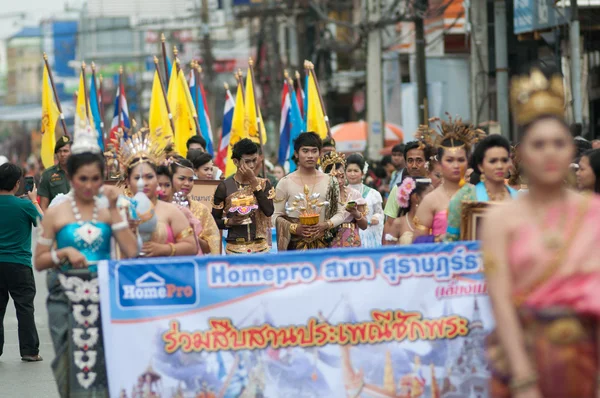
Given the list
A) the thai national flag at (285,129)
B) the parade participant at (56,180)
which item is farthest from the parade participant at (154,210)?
the thai national flag at (285,129)

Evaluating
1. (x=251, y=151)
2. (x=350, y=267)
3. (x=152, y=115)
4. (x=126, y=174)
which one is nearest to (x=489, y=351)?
(x=350, y=267)

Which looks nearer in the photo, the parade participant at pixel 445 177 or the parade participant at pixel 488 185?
the parade participant at pixel 488 185

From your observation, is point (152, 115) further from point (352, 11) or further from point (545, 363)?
point (352, 11)

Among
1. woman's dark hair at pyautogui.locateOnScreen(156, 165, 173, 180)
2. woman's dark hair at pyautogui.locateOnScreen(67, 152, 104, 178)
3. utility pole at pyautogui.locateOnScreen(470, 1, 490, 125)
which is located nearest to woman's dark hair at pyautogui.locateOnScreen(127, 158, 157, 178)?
woman's dark hair at pyautogui.locateOnScreen(156, 165, 173, 180)

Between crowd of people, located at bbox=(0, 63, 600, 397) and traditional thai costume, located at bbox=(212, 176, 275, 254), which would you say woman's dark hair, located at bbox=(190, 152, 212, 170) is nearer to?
crowd of people, located at bbox=(0, 63, 600, 397)

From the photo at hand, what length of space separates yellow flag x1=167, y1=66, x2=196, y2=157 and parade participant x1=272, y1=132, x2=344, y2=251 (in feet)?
27.7

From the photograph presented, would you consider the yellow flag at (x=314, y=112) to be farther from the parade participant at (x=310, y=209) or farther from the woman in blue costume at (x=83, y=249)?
the woman in blue costume at (x=83, y=249)

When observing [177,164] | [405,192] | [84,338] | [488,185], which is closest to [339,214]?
[177,164]

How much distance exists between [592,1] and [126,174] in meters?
13.4

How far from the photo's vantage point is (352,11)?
4609 centimetres

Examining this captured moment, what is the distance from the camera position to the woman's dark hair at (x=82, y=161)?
7.73 metres

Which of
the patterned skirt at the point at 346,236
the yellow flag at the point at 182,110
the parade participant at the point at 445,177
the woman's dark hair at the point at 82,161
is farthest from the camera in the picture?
the yellow flag at the point at 182,110

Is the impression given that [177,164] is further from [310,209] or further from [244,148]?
[310,209]

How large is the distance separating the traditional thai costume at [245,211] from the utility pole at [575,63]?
8.40 meters
